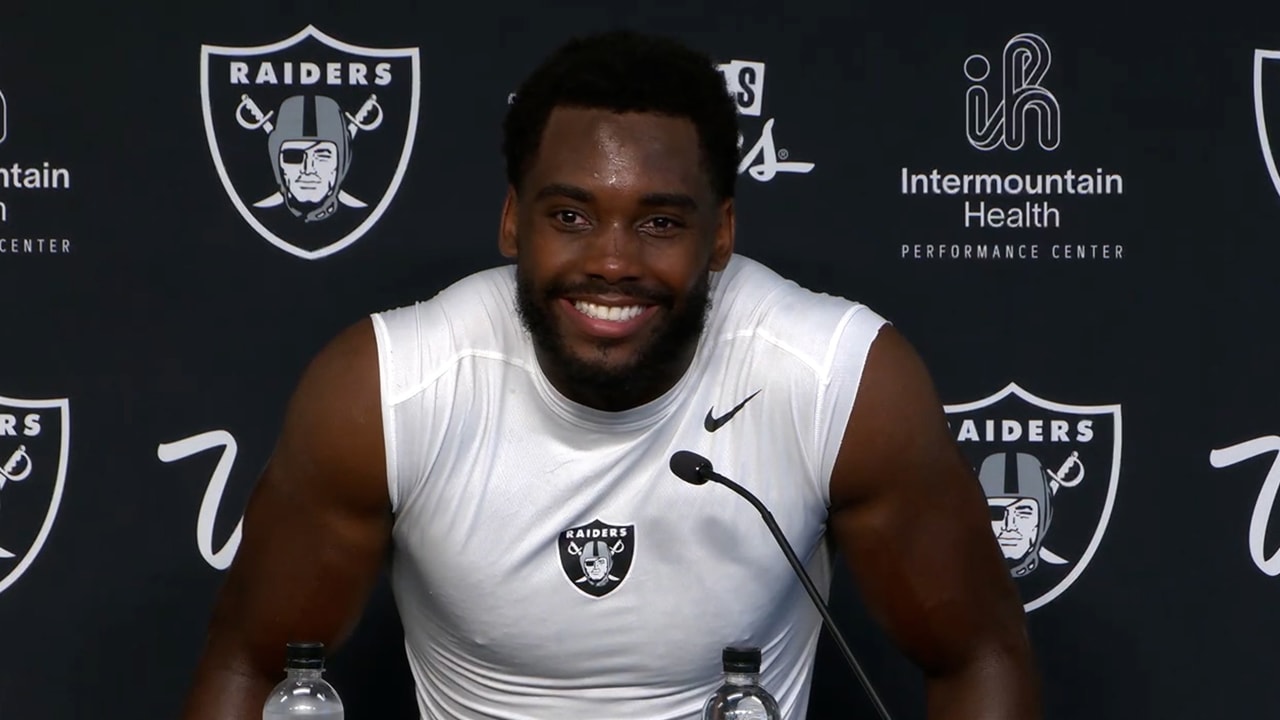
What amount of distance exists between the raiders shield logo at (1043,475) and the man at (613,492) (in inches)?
15.9

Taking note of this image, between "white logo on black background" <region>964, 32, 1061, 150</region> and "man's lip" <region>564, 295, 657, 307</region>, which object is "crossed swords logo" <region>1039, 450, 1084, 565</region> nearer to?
"white logo on black background" <region>964, 32, 1061, 150</region>

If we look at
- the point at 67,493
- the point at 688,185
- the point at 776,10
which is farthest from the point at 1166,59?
the point at 67,493

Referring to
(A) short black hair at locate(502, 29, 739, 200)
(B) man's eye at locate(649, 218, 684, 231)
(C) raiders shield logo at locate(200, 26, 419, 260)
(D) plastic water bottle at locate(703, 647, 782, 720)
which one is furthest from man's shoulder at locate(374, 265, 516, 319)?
(D) plastic water bottle at locate(703, 647, 782, 720)

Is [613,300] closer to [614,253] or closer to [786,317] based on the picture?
[614,253]

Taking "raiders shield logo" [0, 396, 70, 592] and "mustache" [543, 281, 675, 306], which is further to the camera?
"raiders shield logo" [0, 396, 70, 592]

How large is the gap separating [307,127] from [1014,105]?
0.86 m

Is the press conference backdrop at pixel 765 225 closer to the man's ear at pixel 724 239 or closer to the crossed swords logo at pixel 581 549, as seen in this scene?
the man's ear at pixel 724 239

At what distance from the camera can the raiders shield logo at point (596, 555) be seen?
5.19ft

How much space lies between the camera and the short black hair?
1.52m

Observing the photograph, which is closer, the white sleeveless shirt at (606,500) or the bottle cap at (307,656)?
the bottle cap at (307,656)

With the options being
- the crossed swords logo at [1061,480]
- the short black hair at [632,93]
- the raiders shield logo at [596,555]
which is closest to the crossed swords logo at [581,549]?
the raiders shield logo at [596,555]

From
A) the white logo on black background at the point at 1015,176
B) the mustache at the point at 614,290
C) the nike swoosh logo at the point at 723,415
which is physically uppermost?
the white logo on black background at the point at 1015,176

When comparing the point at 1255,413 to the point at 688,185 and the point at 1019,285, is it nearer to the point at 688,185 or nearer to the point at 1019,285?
the point at 1019,285

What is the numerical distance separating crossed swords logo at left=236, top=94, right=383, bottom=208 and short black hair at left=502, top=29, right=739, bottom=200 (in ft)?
1.36
